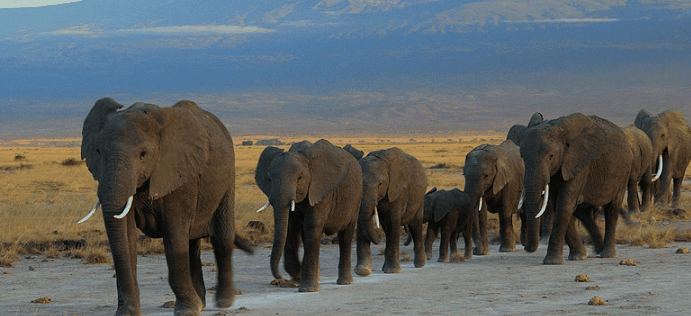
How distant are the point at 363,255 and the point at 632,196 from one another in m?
8.32

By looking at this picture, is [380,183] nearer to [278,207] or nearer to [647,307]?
[278,207]

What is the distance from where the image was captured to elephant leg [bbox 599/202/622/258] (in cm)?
1616

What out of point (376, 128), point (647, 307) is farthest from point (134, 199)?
point (376, 128)

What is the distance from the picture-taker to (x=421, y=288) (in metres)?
12.7

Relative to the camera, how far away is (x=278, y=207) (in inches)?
483

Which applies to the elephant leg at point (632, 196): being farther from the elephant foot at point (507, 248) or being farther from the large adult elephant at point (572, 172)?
the large adult elephant at point (572, 172)

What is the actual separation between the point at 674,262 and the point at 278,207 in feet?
21.0

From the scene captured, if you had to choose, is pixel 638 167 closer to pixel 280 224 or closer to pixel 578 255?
pixel 578 255

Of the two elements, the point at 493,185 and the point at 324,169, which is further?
the point at 493,185

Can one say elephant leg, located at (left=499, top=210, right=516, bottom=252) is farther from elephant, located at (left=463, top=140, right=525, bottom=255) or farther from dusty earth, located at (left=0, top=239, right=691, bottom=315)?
dusty earth, located at (left=0, top=239, right=691, bottom=315)

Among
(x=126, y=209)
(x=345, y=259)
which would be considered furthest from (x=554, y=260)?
(x=126, y=209)

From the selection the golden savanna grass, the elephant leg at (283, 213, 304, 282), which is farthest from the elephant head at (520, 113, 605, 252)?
the elephant leg at (283, 213, 304, 282)

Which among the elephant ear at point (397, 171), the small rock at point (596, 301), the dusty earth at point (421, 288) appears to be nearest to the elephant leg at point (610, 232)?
the dusty earth at point (421, 288)

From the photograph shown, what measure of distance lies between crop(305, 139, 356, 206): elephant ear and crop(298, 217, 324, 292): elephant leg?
0.33 meters
